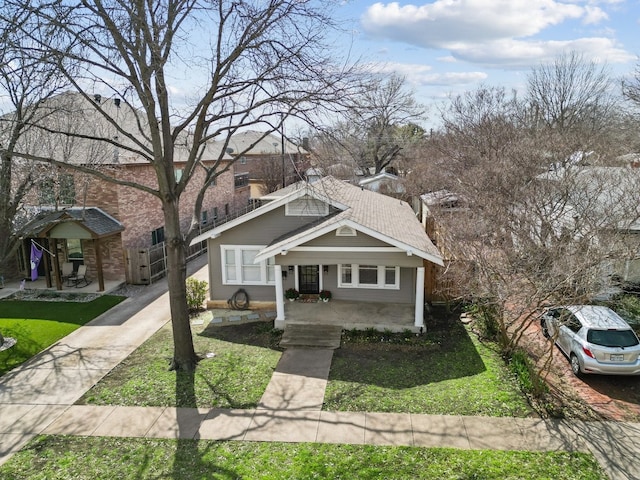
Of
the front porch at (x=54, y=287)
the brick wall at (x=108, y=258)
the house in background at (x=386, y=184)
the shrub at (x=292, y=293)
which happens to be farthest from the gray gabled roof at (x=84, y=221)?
the house in background at (x=386, y=184)

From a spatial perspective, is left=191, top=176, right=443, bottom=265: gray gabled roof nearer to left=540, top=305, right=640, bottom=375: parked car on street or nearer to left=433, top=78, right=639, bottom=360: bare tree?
left=433, top=78, right=639, bottom=360: bare tree

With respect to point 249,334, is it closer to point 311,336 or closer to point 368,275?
point 311,336

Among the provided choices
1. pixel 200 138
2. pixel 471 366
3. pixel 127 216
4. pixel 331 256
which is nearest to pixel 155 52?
pixel 200 138

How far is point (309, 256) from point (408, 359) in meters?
4.49

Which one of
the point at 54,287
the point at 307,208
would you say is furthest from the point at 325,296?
the point at 54,287

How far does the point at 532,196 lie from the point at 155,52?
45.2ft

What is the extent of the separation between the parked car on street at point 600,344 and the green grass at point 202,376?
772 cm

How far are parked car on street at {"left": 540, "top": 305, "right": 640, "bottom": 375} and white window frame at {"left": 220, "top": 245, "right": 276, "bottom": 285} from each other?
30.8ft

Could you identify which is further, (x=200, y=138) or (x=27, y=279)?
(x=27, y=279)

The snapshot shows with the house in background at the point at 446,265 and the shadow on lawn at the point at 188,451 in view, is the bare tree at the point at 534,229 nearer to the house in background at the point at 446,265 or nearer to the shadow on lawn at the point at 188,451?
the house in background at the point at 446,265

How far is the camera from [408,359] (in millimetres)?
13250

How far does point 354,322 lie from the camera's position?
601 inches

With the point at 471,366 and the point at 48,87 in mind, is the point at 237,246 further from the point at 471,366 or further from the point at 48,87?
the point at 471,366

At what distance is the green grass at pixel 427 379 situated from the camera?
10.5 meters
